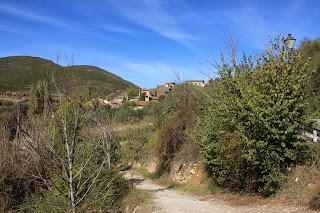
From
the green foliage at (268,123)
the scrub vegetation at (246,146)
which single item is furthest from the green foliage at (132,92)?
the green foliage at (268,123)

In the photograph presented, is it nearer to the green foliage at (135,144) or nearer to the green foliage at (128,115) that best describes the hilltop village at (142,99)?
the green foliage at (128,115)

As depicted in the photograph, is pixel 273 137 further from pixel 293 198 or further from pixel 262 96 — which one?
pixel 293 198

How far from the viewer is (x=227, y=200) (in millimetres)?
10828

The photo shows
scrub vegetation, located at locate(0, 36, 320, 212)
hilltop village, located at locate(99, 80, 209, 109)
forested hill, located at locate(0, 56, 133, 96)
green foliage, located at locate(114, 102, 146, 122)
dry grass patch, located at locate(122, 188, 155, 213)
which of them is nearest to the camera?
scrub vegetation, located at locate(0, 36, 320, 212)

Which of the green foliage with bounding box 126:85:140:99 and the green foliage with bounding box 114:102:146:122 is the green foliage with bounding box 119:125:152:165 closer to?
the green foliage with bounding box 114:102:146:122

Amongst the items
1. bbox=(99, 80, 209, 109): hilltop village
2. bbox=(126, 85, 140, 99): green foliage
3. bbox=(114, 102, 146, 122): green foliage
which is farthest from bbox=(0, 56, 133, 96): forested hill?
bbox=(114, 102, 146, 122): green foliage

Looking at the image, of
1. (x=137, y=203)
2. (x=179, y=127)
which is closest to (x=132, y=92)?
(x=179, y=127)

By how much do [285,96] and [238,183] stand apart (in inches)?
170

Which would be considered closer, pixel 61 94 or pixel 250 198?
pixel 61 94

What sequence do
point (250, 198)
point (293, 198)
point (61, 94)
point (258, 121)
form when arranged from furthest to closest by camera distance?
point (250, 198), point (258, 121), point (293, 198), point (61, 94)

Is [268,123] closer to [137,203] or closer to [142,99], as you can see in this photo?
[137,203]

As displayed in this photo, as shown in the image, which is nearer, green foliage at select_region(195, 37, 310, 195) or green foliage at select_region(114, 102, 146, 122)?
green foliage at select_region(195, 37, 310, 195)

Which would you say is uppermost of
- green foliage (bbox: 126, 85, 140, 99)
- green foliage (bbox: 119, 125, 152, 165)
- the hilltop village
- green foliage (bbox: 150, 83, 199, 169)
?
green foliage (bbox: 126, 85, 140, 99)

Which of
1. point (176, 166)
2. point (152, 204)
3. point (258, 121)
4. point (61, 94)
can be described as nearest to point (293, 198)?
point (258, 121)
